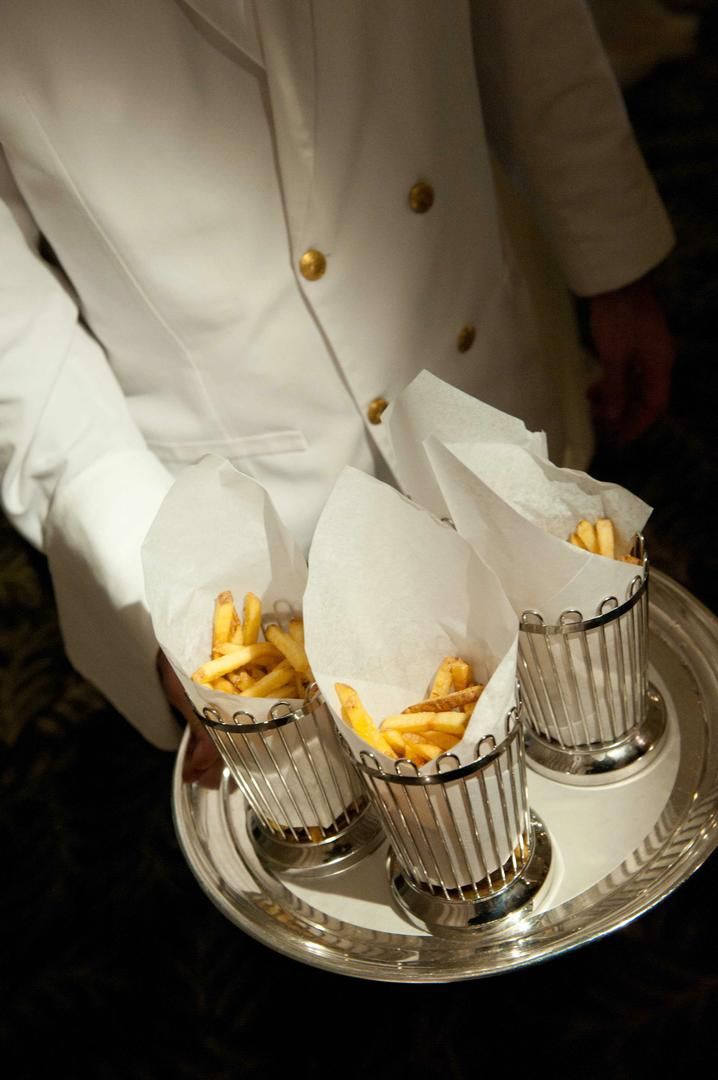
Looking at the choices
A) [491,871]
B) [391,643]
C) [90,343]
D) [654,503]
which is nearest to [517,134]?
[90,343]

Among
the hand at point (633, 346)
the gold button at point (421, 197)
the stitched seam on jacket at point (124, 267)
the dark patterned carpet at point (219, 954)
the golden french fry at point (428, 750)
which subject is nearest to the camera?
the golden french fry at point (428, 750)

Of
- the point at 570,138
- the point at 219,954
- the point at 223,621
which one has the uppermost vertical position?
the point at 570,138

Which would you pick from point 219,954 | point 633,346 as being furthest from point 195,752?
point 219,954

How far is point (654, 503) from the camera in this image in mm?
1946

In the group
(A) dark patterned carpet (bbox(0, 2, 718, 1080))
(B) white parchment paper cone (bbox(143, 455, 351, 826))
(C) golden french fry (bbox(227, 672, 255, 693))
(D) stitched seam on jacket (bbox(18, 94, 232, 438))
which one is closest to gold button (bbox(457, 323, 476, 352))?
(D) stitched seam on jacket (bbox(18, 94, 232, 438))

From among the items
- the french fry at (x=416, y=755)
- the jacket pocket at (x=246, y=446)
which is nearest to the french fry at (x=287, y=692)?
the french fry at (x=416, y=755)

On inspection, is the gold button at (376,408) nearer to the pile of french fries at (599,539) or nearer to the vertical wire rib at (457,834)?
the pile of french fries at (599,539)

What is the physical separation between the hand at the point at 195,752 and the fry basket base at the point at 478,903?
0.21 m

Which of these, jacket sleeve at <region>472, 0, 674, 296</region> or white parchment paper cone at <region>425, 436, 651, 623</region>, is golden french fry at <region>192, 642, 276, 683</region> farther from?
jacket sleeve at <region>472, 0, 674, 296</region>

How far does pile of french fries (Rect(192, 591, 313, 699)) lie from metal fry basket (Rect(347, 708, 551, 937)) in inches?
3.4

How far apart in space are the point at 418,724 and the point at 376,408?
1.45 ft

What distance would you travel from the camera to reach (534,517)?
71 cm

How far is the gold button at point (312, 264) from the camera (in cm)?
90

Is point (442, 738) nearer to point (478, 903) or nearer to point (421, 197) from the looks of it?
Answer: point (478, 903)
